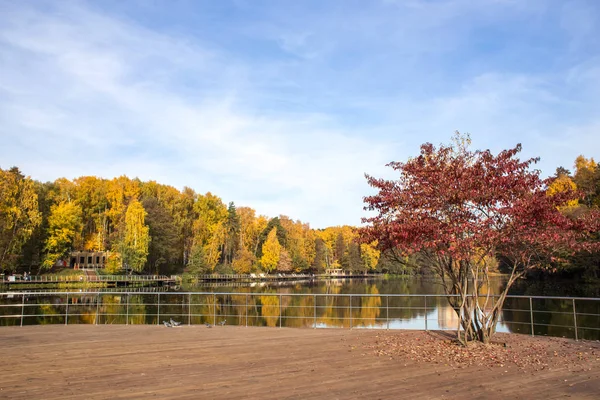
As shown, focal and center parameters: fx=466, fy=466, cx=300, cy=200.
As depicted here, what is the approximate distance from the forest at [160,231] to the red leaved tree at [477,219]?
108 feet

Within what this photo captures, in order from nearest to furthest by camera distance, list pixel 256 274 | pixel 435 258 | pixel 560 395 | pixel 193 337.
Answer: pixel 560 395 < pixel 435 258 < pixel 193 337 < pixel 256 274

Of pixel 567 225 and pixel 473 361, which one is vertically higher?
pixel 567 225

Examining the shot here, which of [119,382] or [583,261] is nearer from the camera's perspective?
[119,382]

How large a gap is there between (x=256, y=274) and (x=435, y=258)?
70451mm

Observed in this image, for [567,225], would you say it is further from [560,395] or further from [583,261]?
[583,261]

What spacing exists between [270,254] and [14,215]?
1557 inches

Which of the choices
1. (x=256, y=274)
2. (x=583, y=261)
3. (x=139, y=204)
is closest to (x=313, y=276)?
(x=256, y=274)

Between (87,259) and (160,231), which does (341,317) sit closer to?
(160,231)

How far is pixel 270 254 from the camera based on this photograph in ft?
258

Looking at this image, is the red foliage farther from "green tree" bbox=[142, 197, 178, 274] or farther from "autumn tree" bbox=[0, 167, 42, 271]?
"green tree" bbox=[142, 197, 178, 274]

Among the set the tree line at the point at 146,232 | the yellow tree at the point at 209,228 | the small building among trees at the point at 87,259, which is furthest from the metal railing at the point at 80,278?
the yellow tree at the point at 209,228

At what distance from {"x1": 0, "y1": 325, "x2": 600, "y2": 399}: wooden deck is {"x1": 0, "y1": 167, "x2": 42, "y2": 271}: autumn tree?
42.3m

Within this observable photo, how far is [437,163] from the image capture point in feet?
34.5

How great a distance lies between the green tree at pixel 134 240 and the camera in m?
56.3
